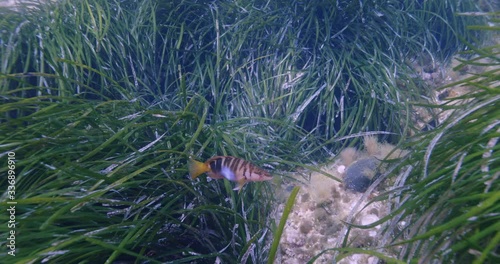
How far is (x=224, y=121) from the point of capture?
3639mm

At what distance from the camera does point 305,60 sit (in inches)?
199

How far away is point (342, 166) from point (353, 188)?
0.47 meters

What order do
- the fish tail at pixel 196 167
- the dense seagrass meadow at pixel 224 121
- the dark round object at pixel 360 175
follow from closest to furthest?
the dense seagrass meadow at pixel 224 121, the fish tail at pixel 196 167, the dark round object at pixel 360 175

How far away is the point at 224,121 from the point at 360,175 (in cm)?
150

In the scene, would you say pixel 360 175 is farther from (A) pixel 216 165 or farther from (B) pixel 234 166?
(A) pixel 216 165

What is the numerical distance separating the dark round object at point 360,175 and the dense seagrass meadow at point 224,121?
0.24 m

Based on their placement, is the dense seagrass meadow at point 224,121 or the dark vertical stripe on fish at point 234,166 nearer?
the dense seagrass meadow at point 224,121

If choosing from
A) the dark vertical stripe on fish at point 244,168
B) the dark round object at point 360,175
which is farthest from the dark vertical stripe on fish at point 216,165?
the dark round object at point 360,175

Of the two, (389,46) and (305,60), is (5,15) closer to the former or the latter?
(305,60)

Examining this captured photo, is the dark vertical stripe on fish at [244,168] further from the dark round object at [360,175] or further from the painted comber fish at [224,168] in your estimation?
the dark round object at [360,175]

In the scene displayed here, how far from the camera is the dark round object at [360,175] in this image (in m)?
3.44

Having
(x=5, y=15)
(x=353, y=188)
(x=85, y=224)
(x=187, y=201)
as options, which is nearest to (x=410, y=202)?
(x=353, y=188)

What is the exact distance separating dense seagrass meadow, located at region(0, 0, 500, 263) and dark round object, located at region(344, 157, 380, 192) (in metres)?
0.24

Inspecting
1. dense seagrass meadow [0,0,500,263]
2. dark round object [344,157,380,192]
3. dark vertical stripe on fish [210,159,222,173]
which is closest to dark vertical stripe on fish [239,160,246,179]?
dark vertical stripe on fish [210,159,222,173]
